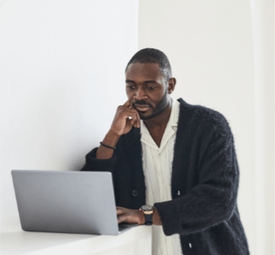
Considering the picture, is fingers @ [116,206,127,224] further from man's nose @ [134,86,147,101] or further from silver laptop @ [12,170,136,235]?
man's nose @ [134,86,147,101]

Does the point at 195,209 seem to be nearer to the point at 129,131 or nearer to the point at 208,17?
the point at 129,131

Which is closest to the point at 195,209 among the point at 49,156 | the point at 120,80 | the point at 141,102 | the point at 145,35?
the point at 141,102

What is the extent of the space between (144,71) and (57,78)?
1.12 feet

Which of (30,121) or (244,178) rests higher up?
(30,121)

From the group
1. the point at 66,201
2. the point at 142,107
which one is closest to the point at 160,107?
the point at 142,107

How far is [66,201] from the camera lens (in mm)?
1214

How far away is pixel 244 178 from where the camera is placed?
2.85 meters

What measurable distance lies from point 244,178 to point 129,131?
53.9 inches

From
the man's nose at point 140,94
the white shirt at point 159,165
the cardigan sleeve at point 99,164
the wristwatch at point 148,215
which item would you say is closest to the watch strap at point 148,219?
the wristwatch at point 148,215

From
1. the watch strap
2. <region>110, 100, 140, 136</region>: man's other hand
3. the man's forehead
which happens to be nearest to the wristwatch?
the watch strap

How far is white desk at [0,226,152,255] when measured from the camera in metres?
1.08

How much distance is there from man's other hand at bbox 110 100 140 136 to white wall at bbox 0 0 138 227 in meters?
0.19

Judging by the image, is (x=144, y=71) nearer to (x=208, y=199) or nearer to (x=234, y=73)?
(x=208, y=199)

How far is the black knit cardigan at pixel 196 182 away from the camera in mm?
1401
